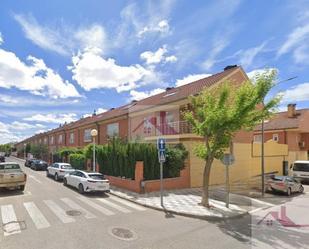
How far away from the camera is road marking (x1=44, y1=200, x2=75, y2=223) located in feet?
34.3

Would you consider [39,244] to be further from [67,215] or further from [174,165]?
[174,165]

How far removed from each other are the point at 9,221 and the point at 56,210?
7.01 feet

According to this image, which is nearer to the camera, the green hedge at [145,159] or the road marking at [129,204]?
the road marking at [129,204]

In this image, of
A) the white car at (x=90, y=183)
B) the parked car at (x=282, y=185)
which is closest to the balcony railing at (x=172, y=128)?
the parked car at (x=282, y=185)

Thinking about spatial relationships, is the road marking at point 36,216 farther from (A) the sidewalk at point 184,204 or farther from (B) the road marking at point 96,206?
(A) the sidewalk at point 184,204


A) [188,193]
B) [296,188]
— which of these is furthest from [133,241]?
[296,188]

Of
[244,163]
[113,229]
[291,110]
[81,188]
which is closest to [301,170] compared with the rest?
[244,163]

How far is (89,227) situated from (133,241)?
2.00m

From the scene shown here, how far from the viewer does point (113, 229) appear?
30.9 feet

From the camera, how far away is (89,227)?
9.52 m

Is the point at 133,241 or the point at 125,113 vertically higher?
the point at 125,113

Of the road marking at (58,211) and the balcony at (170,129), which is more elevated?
the balcony at (170,129)

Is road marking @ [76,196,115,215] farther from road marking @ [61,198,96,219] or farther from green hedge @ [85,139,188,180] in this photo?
green hedge @ [85,139,188,180]

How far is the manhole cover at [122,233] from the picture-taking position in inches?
339
